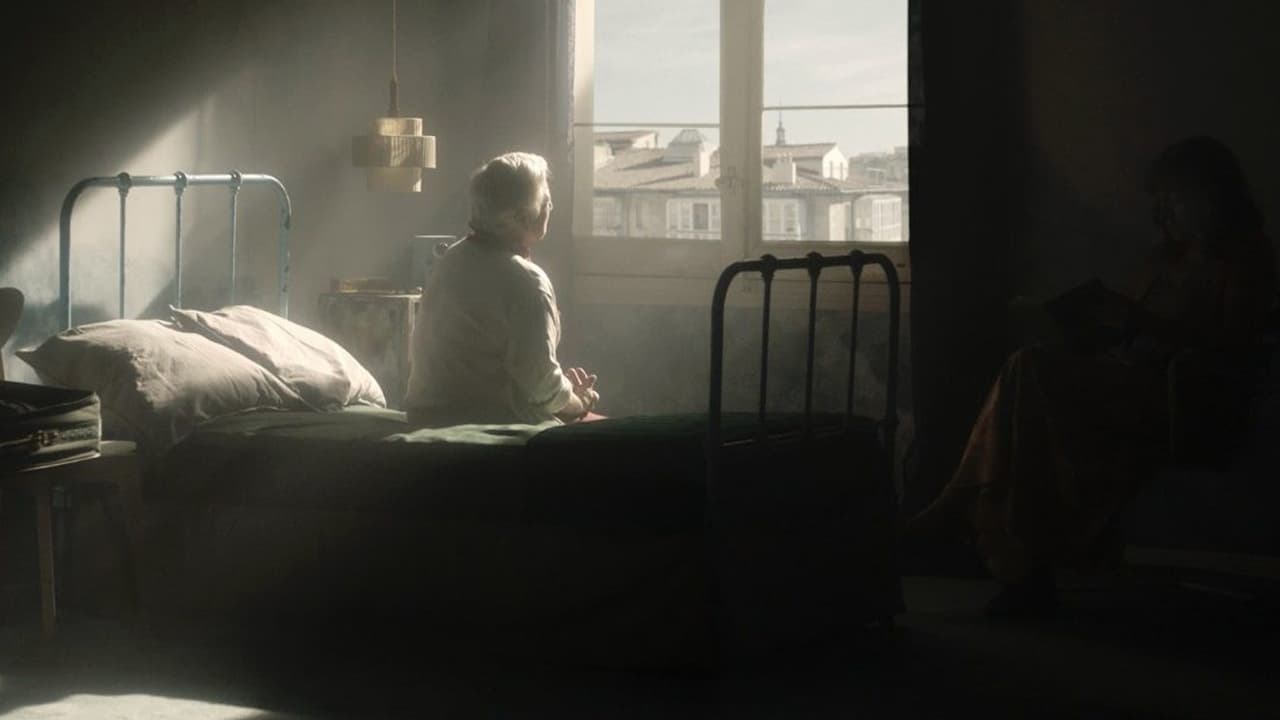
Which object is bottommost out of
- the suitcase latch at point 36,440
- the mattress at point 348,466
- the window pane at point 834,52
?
the mattress at point 348,466

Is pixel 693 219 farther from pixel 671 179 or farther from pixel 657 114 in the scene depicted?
pixel 657 114

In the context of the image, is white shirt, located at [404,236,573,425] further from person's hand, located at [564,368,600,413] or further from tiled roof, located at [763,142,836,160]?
tiled roof, located at [763,142,836,160]

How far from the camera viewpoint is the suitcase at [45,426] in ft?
10.7

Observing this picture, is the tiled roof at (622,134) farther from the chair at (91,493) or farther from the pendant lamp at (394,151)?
the chair at (91,493)

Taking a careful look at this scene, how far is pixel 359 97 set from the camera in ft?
20.0

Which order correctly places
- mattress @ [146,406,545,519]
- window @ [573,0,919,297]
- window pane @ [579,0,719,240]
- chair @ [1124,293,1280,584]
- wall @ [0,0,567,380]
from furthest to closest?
window pane @ [579,0,719,240]
window @ [573,0,919,297]
chair @ [1124,293,1280,584]
wall @ [0,0,567,380]
mattress @ [146,406,545,519]

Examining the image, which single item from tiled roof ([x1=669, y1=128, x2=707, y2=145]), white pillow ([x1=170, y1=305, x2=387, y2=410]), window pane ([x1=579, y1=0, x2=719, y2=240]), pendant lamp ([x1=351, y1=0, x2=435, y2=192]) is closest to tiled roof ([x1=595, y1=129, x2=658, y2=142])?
window pane ([x1=579, y1=0, x2=719, y2=240])

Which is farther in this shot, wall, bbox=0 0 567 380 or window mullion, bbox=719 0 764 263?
window mullion, bbox=719 0 764 263

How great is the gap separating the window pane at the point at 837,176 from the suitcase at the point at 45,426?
293 centimetres

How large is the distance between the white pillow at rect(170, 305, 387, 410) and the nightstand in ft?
3.11

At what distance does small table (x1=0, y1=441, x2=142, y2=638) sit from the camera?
3.34 metres

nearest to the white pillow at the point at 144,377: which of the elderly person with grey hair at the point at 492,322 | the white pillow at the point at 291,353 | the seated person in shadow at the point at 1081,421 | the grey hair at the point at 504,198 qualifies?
the white pillow at the point at 291,353

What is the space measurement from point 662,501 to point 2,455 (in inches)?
56.2

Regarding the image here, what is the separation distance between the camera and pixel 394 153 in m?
5.46
